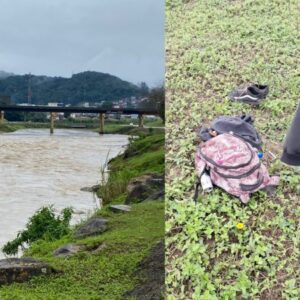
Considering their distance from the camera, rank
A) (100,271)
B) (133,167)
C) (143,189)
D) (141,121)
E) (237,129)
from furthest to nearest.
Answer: (141,121) → (133,167) → (143,189) → (100,271) → (237,129)

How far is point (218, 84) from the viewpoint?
173 inches

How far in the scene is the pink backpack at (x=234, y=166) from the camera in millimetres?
2898

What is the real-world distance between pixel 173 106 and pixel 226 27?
1.70 meters

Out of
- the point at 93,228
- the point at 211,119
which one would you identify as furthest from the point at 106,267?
the point at 93,228

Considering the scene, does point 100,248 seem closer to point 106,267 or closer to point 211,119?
point 106,267

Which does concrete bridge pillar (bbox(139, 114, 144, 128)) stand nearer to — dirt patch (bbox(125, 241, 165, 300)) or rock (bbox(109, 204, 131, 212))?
rock (bbox(109, 204, 131, 212))

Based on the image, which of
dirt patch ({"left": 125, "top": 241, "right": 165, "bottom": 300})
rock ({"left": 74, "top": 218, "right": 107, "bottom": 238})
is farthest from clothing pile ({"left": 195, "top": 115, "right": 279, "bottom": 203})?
rock ({"left": 74, "top": 218, "right": 107, "bottom": 238})

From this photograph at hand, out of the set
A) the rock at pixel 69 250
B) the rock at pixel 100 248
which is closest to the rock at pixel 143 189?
the rock at pixel 69 250

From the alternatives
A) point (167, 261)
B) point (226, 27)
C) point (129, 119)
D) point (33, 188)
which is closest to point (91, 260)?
point (167, 261)

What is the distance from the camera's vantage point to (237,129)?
10.5 feet

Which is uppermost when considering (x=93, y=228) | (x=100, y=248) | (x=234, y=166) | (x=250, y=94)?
(x=250, y=94)

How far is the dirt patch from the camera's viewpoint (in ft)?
9.11

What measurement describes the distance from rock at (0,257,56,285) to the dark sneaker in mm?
1775

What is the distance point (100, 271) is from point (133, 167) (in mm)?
12708
